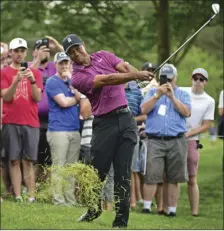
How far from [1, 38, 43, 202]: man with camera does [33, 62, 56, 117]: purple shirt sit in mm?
672

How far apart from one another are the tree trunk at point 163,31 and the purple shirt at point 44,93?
16.6 feet

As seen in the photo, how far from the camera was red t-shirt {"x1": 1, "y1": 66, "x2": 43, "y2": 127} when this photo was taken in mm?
14391

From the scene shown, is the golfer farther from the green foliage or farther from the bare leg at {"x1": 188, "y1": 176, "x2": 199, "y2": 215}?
the bare leg at {"x1": 188, "y1": 176, "x2": 199, "y2": 215}

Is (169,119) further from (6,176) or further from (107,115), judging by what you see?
(107,115)

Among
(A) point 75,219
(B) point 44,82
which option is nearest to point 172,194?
(B) point 44,82

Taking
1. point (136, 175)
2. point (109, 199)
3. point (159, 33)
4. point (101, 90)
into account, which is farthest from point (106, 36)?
point (101, 90)

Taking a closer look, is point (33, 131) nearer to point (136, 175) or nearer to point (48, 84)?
point (48, 84)

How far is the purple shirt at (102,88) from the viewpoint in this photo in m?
11.3

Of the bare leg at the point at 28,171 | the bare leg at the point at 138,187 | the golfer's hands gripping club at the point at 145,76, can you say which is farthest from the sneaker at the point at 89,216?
the bare leg at the point at 138,187

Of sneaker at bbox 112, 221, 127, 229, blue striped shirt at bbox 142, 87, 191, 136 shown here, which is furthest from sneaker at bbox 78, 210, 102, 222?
blue striped shirt at bbox 142, 87, 191, 136

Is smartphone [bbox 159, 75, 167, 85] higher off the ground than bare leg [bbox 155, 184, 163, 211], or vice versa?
smartphone [bbox 159, 75, 167, 85]

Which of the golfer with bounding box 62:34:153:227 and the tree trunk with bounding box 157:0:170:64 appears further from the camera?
the tree trunk with bounding box 157:0:170:64

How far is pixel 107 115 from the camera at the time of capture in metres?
11.5

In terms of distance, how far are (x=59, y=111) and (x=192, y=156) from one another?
2.07 meters
